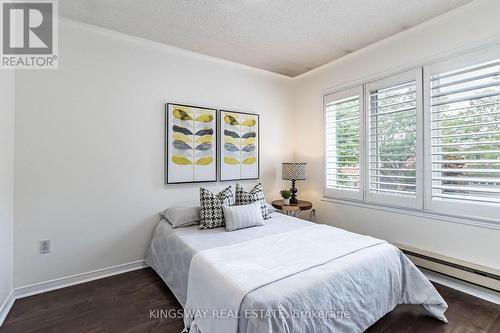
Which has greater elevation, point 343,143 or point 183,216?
point 343,143

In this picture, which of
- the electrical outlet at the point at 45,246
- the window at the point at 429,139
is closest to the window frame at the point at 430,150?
the window at the point at 429,139

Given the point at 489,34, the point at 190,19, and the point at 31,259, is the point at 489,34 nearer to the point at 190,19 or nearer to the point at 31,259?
the point at 190,19

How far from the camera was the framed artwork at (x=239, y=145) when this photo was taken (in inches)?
129

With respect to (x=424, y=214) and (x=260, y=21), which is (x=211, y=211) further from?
(x=424, y=214)

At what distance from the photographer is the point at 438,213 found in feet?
7.98

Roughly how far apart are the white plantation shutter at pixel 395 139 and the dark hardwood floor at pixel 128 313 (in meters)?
0.99

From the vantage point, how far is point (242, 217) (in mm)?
2562

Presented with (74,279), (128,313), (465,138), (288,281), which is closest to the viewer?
(288,281)

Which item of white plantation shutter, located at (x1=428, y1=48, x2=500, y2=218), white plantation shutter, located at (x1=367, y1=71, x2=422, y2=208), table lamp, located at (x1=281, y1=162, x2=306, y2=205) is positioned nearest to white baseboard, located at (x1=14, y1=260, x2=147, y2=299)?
table lamp, located at (x1=281, y1=162, x2=306, y2=205)

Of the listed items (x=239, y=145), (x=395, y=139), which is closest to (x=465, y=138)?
(x=395, y=139)

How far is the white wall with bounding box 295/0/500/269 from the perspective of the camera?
2.17 meters

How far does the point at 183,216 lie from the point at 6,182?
57.5 inches

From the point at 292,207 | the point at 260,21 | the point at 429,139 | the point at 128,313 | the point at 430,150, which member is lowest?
the point at 128,313

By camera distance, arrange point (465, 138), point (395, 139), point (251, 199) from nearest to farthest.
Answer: point (465, 138) → point (395, 139) → point (251, 199)
